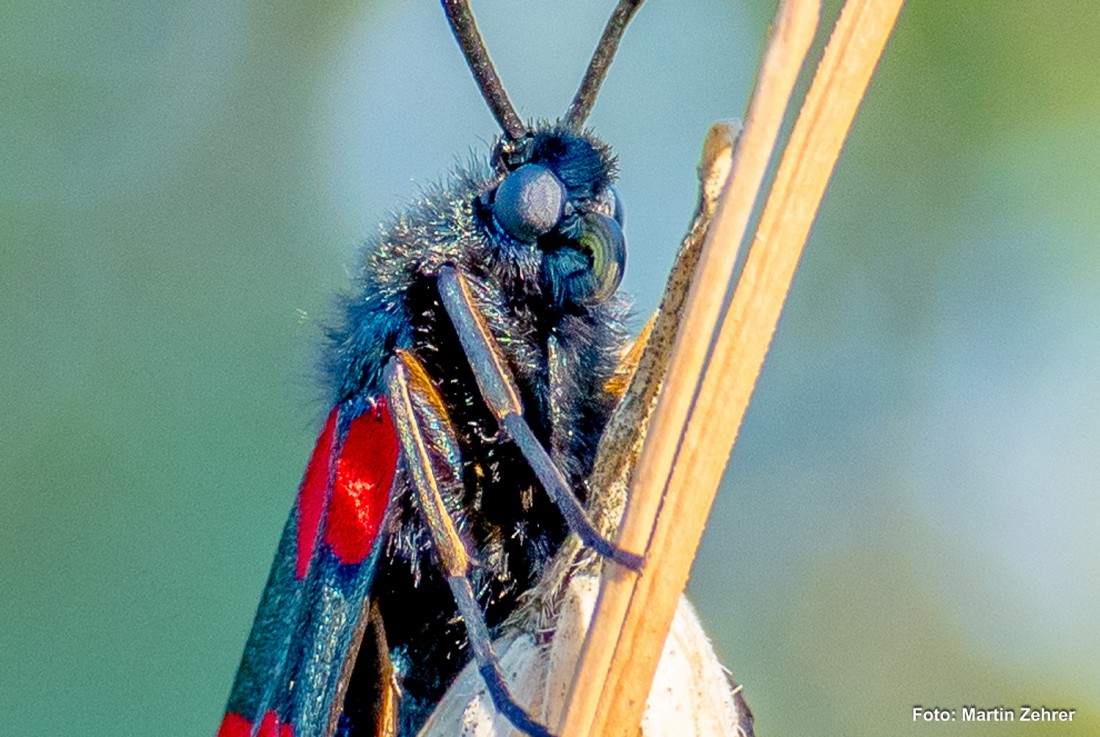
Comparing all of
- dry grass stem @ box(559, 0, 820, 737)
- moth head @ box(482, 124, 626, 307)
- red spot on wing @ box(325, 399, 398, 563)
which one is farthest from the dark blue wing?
dry grass stem @ box(559, 0, 820, 737)

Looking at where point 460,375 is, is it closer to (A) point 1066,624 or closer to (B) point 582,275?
(B) point 582,275

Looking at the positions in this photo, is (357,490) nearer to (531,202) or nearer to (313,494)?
(313,494)

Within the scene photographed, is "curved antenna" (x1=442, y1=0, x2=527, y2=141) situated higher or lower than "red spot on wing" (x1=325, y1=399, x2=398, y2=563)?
higher

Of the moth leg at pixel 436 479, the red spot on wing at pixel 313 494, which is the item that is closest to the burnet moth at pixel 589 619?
the moth leg at pixel 436 479

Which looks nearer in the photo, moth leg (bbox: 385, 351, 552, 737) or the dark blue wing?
moth leg (bbox: 385, 351, 552, 737)

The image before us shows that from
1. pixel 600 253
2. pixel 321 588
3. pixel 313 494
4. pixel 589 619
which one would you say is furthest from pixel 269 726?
pixel 600 253

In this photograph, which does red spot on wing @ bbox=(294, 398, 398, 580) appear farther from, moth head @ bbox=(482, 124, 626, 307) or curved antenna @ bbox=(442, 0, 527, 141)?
curved antenna @ bbox=(442, 0, 527, 141)

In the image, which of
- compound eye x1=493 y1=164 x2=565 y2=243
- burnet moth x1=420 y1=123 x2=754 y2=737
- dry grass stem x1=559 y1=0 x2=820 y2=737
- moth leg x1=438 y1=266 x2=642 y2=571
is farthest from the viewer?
compound eye x1=493 y1=164 x2=565 y2=243

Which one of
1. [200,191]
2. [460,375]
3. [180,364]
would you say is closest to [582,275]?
[460,375]
